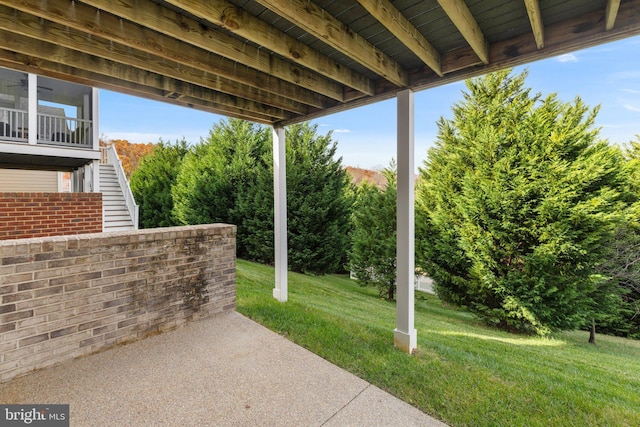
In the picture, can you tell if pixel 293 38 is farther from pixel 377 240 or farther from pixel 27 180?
pixel 27 180

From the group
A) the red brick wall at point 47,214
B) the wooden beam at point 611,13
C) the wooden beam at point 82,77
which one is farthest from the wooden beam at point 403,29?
the red brick wall at point 47,214

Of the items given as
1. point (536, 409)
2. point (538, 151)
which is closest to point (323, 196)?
point (538, 151)

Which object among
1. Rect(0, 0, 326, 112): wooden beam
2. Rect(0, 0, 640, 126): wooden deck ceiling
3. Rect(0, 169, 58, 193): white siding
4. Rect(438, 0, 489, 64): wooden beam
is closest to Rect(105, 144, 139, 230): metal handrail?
Rect(0, 169, 58, 193): white siding

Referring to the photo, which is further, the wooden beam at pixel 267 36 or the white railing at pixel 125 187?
the white railing at pixel 125 187

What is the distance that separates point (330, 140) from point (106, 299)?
835 centimetres

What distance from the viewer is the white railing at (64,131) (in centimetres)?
736

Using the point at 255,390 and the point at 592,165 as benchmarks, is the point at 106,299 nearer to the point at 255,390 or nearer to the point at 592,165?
the point at 255,390

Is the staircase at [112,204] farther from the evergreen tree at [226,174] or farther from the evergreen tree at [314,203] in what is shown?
the evergreen tree at [314,203]

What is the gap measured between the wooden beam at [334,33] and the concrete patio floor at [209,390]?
2.80 metres

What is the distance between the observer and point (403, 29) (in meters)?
2.29

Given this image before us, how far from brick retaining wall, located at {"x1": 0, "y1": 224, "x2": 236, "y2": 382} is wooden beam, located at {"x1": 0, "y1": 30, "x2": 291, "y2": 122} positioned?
1.60 m

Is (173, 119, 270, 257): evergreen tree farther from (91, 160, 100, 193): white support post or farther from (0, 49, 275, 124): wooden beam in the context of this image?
(0, 49, 275, 124): wooden beam

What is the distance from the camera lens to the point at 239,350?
3.19 metres

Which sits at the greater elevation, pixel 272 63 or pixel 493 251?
pixel 272 63
